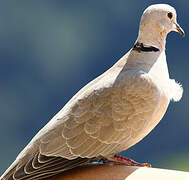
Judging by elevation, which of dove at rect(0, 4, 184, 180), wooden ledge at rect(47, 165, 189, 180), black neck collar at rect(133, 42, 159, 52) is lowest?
wooden ledge at rect(47, 165, 189, 180)

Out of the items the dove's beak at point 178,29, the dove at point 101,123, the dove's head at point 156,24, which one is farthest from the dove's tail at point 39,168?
the dove's beak at point 178,29

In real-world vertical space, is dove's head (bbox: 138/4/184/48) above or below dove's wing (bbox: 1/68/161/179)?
above

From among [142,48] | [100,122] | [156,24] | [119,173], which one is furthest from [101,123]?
[156,24]

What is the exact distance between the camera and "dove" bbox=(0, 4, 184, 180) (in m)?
3.08

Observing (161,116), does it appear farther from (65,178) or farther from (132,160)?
(65,178)

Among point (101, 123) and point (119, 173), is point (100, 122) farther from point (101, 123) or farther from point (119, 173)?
point (119, 173)

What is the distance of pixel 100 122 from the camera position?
3.18 metres

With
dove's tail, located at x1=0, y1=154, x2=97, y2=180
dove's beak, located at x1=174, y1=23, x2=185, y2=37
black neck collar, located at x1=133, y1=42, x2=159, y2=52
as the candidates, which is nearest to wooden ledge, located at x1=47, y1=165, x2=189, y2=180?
dove's tail, located at x1=0, y1=154, x2=97, y2=180

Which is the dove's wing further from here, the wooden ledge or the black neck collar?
the black neck collar

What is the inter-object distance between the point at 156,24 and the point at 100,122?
733mm

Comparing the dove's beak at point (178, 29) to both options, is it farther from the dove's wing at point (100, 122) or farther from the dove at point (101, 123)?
the dove's wing at point (100, 122)

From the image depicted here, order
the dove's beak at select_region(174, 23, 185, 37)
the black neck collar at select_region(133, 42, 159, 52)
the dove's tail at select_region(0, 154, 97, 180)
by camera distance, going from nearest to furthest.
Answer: the dove's tail at select_region(0, 154, 97, 180)
the black neck collar at select_region(133, 42, 159, 52)
the dove's beak at select_region(174, 23, 185, 37)

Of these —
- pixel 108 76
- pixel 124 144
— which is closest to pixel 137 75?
pixel 108 76

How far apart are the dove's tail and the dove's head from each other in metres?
0.91
